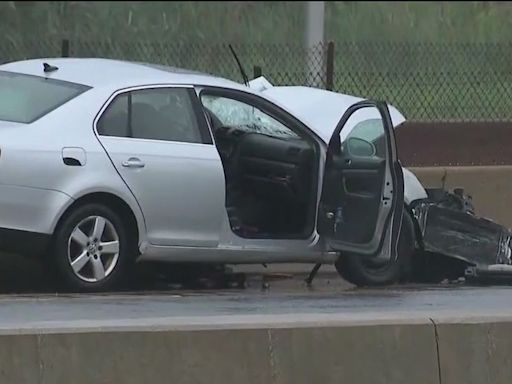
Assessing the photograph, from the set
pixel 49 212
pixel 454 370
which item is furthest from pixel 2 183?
pixel 454 370

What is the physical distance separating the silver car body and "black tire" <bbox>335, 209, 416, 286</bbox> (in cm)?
27

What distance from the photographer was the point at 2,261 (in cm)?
1020

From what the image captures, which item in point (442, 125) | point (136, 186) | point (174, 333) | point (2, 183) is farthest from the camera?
point (442, 125)

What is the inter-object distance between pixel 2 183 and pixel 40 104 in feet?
2.50

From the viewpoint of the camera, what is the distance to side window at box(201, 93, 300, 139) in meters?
10.0

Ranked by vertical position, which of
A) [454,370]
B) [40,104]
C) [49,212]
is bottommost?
[454,370]

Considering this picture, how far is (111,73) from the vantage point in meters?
9.55

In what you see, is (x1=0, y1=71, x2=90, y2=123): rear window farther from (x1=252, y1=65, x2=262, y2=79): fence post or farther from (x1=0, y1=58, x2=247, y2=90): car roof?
(x1=252, y1=65, x2=262, y2=79): fence post

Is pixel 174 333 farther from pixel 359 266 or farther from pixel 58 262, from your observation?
pixel 359 266

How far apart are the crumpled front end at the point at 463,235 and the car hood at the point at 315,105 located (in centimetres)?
73

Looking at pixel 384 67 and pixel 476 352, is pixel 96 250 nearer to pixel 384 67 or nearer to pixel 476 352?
pixel 476 352

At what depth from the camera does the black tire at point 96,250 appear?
8922 mm

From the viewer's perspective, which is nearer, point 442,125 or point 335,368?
point 335,368

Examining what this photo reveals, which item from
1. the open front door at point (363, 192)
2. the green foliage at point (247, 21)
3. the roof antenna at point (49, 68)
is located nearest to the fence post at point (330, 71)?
the open front door at point (363, 192)
